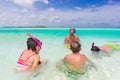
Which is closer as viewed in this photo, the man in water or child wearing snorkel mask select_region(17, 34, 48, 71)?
child wearing snorkel mask select_region(17, 34, 48, 71)

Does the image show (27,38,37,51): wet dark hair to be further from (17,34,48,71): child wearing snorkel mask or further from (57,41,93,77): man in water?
(57,41,93,77): man in water

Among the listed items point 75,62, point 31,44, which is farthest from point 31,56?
point 75,62

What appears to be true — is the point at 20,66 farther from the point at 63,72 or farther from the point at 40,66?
the point at 63,72

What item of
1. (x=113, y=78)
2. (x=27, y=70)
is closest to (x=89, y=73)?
(x=113, y=78)

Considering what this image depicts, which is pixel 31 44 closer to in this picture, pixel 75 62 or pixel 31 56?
pixel 31 56

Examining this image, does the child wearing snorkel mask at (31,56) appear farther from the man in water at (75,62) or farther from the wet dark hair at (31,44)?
the man in water at (75,62)

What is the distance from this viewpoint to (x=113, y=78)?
3.78 meters

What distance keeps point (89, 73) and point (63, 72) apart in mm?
479

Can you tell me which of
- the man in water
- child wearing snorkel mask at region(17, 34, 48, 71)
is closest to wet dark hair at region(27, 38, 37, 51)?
child wearing snorkel mask at region(17, 34, 48, 71)

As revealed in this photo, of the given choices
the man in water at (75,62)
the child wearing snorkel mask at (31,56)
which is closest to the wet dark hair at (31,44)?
the child wearing snorkel mask at (31,56)

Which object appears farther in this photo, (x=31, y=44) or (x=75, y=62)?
(x=75, y=62)

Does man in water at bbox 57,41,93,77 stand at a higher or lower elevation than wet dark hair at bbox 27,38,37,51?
lower

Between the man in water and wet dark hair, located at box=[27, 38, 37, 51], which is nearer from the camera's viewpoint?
wet dark hair, located at box=[27, 38, 37, 51]

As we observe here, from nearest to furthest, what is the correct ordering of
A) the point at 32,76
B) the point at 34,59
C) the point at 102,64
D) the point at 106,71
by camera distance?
the point at 34,59, the point at 32,76, the point at 106,71, the point at 102,64
